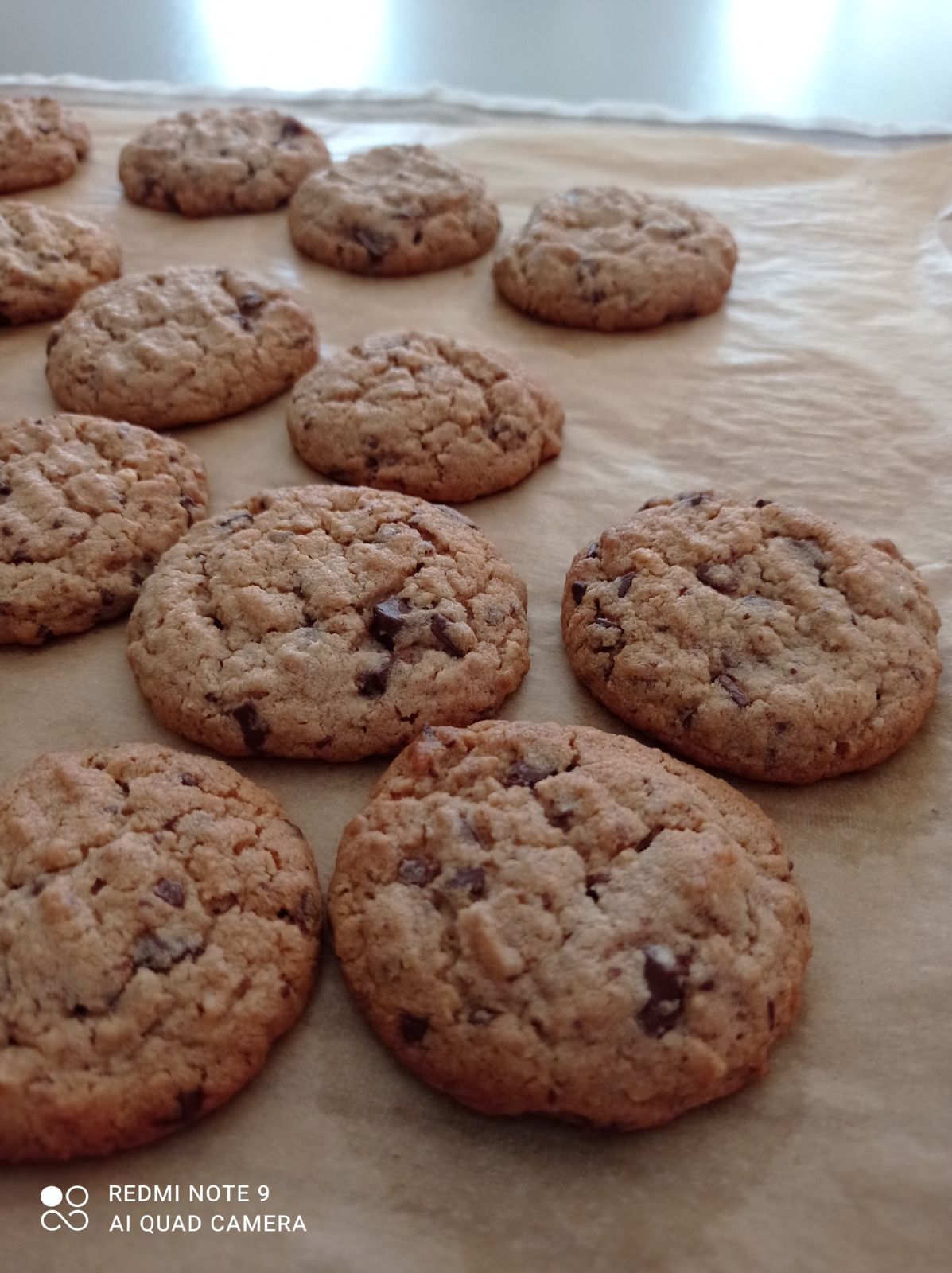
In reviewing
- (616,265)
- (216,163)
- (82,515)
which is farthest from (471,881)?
(216,163)

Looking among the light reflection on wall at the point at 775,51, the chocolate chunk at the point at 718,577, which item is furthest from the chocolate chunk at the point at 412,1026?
the light reflection on wall at the point at 775,51

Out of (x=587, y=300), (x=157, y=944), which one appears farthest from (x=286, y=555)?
(x=587, y=300)

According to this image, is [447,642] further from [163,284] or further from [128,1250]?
[163,284]

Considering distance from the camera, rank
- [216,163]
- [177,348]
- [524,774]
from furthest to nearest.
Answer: [216,163] → [177,348] → [524,774]

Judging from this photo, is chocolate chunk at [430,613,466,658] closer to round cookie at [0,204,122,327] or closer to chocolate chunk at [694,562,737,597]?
chocolate chunk at [694,562,737,597]

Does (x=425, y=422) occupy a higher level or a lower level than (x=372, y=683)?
higher

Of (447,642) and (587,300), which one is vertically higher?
(587,300)

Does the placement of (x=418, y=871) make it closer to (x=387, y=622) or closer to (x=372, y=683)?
(x=372, y=683)
